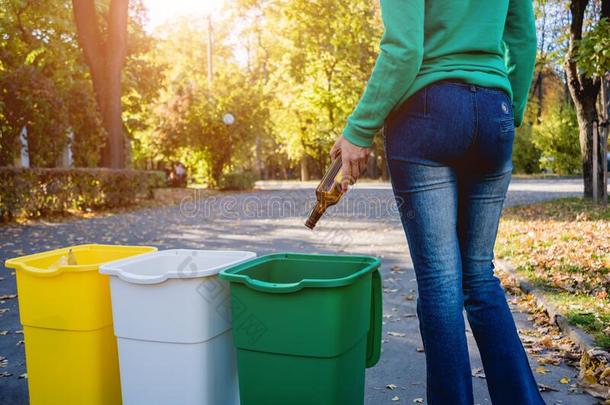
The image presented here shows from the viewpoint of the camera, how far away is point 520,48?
211 centimetres

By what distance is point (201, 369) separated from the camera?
6.98ft

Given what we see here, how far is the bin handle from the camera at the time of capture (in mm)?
2266

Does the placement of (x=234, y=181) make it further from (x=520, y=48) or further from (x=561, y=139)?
(x=520, y=48)

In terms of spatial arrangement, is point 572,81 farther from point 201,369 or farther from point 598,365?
point 201,369

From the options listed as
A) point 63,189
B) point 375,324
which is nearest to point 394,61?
point 375,324

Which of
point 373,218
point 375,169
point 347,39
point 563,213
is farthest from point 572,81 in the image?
point 375,169

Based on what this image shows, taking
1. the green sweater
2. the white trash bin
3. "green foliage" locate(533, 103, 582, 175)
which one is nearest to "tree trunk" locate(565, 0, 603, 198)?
the green sweater

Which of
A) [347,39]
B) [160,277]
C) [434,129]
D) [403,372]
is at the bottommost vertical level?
[403,372]

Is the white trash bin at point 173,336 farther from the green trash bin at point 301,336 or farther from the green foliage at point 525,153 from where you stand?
the green foliage at point 525,153

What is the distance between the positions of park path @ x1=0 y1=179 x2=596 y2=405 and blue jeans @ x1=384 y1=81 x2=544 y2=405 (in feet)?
2.79

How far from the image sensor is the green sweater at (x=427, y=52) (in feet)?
5.59

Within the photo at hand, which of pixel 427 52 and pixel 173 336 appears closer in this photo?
pixel 427 52

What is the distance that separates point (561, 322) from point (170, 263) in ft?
8.64

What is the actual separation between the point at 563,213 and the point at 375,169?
94.7 ft
